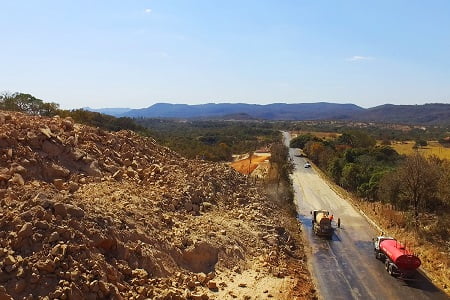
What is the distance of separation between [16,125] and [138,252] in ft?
28.6

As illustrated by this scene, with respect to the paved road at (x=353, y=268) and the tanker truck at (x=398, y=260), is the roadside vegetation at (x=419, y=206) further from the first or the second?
the tanker truck at (x=398, y=260)

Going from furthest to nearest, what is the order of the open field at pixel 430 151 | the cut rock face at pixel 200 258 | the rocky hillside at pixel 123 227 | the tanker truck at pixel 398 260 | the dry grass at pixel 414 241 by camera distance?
the open field at pixel 430 151 < the dry grass at pixel 414 241 < the tanker truck at pixel 398 260 < the cut rock face at pixel 200 258 < the rocky hillside at pixel 123 227

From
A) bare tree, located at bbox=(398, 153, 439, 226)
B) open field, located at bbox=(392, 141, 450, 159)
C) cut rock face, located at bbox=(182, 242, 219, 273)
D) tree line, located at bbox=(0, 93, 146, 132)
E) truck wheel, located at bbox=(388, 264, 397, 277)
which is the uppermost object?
tree line, located at bbox=(0, 93, 146, 132)

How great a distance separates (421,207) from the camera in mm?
31125

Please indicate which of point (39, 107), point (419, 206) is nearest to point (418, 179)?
point (419, 206)

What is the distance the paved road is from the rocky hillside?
1.24 m

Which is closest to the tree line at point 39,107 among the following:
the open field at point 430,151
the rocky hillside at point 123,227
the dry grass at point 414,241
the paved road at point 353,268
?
the rocky hillside at point 123,227

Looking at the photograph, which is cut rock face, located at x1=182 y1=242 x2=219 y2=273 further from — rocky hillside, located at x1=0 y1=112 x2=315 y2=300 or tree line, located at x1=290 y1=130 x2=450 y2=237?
tree line, located at x1=290 y1=130 x2=450 y2=237

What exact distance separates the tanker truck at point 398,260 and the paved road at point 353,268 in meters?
0.36

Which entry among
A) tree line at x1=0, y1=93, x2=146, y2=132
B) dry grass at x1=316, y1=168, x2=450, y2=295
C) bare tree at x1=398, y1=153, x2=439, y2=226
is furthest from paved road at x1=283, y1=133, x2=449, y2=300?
tree line at x1=0, y1=93, x2=146, y2=132

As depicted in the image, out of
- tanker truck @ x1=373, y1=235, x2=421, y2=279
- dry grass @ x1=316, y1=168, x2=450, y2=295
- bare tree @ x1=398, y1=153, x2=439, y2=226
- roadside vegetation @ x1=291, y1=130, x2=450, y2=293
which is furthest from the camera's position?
bare tree @ x1=398, y1=153, x2=439, y2=226

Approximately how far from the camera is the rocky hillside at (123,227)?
12.5 metres

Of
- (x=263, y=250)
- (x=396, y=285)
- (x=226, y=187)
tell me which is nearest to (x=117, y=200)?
(x=263, y=250)

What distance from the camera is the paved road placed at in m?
18.9
